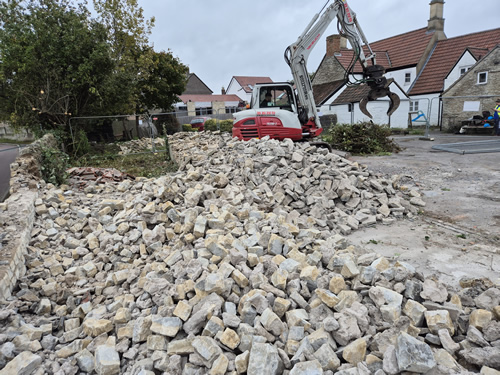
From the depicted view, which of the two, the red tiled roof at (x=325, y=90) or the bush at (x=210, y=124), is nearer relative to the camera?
the bush at (x=210, y=124)

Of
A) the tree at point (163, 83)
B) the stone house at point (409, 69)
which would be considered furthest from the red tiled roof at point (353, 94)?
the tree at point (163, 83)

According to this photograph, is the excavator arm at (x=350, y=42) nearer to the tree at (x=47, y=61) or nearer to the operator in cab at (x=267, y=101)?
the operator in cab at (x=267, y=101)

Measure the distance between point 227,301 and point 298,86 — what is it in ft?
25.9

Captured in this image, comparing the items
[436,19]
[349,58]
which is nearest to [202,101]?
[349,58]

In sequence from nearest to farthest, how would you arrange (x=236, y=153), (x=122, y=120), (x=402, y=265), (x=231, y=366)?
(x=231, y=366), (x=402, y=265), (x=236, y=153), (x=122, y=120)

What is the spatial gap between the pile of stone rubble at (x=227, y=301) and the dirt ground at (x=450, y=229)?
56 centimetres

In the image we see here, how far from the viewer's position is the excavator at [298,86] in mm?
8969

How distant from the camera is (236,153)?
25.7 ft

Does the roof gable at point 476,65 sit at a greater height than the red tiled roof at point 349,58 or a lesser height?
lesser

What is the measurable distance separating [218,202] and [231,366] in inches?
129

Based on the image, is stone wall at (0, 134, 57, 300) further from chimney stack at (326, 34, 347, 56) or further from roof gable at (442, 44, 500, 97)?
chimney stack at (326, 34, 347, 56)

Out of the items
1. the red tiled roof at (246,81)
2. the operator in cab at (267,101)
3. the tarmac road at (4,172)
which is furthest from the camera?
the red tiled roof at (246,81)

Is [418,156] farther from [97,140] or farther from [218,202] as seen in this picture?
[97,140]

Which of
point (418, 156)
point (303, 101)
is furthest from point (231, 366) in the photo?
point (418, 156)
